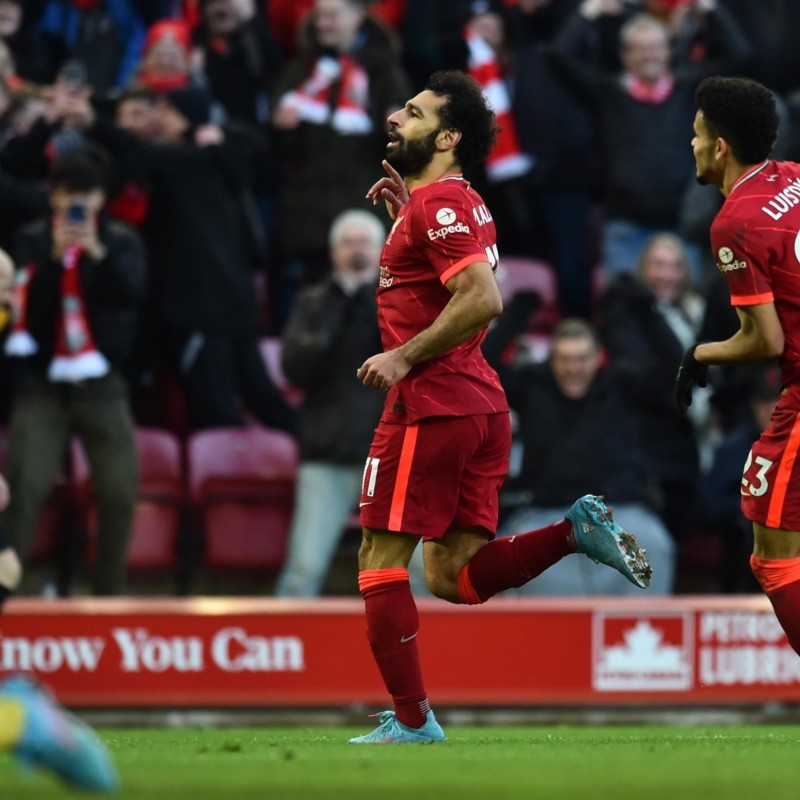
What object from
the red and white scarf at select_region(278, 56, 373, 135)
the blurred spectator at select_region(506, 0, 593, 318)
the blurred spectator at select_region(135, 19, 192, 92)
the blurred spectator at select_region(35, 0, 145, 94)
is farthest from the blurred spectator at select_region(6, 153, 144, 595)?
the blurred spectator at select_region(506, 0, 593, 318)

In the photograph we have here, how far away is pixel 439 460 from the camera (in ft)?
19.0

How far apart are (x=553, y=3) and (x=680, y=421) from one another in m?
3.11

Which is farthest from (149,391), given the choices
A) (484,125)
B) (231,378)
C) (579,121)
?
(484,125)

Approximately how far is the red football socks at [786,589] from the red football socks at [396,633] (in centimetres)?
112

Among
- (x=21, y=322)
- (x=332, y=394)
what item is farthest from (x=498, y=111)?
(x=21, y=322)

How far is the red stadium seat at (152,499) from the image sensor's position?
9.70 metres

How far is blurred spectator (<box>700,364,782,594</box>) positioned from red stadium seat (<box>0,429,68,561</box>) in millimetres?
3366

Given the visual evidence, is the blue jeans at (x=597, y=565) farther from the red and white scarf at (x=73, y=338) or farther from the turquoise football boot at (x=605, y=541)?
the turquoise football boot at (x=605, y=541)

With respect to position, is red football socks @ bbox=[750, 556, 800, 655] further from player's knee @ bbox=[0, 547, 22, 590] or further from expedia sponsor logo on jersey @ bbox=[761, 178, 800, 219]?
player's knee @ bbox=[0, 547, 22, 590]

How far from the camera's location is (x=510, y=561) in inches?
235

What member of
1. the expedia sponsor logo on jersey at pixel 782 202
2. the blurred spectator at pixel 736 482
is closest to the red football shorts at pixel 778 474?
the expedia sponsor logo on jersey at pixel 782 202

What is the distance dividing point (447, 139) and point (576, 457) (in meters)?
3.67

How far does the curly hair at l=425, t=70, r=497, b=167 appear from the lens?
593cm

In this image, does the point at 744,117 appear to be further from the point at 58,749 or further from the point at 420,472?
the point at 58,749
